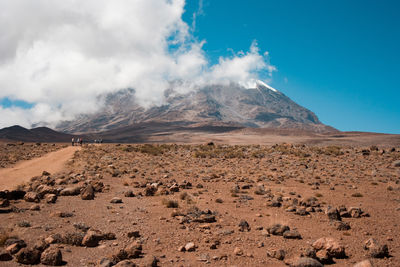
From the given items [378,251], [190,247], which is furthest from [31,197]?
[378,251]

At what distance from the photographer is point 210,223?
8953 mm

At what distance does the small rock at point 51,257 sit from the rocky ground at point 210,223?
0.07 ft

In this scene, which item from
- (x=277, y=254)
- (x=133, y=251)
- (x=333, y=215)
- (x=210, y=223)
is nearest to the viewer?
(x=133, y=251)

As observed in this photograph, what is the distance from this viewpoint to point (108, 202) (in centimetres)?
1190

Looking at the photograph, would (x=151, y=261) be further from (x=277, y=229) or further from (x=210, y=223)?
(x=277, y=229)

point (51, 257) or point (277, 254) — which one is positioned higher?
point (51, 257)

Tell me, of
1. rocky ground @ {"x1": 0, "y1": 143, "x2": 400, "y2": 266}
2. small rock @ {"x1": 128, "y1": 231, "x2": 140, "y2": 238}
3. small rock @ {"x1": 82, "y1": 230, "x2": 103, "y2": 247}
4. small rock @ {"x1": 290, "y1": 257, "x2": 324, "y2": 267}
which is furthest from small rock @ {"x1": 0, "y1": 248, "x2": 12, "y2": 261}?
small rock @ {"x1": 290, "y1": 257, "x2": 324, "y2": 267}

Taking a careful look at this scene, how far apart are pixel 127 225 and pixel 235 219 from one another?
385 cm

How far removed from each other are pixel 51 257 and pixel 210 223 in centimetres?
483

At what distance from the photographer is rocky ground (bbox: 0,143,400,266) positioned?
21.2 ft

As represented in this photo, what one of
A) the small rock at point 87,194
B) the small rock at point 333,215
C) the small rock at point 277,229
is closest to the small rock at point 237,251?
the small rock at point 277,229

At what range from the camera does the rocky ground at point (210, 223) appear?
6.46 meters

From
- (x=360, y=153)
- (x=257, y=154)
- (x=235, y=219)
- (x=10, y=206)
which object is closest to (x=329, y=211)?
(x=235, y=219)

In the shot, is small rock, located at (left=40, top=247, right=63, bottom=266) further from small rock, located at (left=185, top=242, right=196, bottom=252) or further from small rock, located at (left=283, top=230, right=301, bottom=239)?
small rock, located at (left=283, top=230, right=301, bottom=239)
